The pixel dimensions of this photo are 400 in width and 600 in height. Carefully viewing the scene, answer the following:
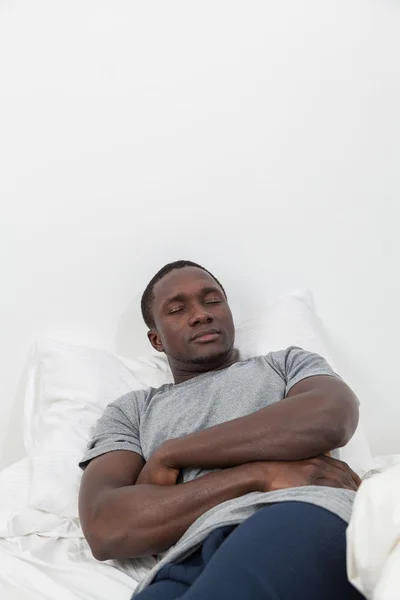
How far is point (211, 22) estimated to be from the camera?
6.38 feet

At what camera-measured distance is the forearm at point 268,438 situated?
1.20 metres

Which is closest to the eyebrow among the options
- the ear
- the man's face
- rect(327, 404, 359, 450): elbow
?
the man's face

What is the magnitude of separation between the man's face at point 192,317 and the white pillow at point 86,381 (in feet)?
0.56

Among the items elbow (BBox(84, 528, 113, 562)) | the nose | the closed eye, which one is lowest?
elbow (BBox(84, 528, 113, 562))

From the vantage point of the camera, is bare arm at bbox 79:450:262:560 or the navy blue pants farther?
→ bare arm at bbox 79:450:262:560

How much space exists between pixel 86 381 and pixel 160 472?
51 cm

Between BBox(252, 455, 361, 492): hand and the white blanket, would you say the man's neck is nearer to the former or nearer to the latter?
BBox(252, 455, 361, 492): hand

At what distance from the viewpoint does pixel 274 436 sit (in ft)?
3.94

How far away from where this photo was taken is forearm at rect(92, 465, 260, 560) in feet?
3.78

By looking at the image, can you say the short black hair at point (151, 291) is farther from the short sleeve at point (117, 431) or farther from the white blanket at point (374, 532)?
the white blanket at point (374, 532)

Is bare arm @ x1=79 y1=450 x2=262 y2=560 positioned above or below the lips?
below

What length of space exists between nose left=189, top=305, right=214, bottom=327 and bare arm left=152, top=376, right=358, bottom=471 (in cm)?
34

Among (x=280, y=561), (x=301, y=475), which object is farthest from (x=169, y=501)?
(x=280, y=561)

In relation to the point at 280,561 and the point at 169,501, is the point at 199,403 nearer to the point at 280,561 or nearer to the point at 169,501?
the point at 169,501
